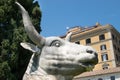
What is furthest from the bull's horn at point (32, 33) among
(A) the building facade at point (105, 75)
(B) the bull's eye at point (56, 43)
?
(A) the building facade at point (105, 75)

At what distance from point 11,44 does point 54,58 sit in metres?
8.34

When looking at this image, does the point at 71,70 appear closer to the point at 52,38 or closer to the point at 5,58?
the point at 52,38

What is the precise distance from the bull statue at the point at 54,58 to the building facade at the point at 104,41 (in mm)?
52117

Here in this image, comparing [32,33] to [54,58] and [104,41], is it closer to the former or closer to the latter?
[54,58]

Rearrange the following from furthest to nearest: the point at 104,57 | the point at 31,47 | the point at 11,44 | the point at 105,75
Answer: the point at 104,57 < the point at 105,75 < the point at 11,44 < the point at 31,47

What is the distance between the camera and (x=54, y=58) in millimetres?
4344

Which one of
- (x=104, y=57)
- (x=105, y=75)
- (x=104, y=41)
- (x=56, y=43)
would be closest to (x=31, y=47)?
(x=56, y=43)

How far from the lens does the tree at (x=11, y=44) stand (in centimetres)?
1187

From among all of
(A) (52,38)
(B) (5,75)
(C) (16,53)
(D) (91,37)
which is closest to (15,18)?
(C) (16,53)

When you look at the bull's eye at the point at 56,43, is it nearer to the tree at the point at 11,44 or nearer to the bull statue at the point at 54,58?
the bull statue at the point at 54,58

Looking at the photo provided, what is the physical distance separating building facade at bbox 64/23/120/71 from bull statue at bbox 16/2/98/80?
52.1 metres

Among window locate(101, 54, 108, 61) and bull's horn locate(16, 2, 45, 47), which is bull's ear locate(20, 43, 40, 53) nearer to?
bull's horn locate(16, 2, 45, 47)

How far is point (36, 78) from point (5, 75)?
294 inches


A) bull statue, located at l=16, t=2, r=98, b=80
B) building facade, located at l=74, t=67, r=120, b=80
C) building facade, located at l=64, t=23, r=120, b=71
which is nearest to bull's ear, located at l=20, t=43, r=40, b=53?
bull statue, located at l=16, t=2, r=98, b=80
